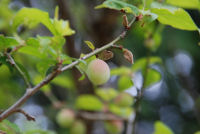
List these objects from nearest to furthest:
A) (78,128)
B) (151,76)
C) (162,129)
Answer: (162,129) → (151,76) → (78,128)

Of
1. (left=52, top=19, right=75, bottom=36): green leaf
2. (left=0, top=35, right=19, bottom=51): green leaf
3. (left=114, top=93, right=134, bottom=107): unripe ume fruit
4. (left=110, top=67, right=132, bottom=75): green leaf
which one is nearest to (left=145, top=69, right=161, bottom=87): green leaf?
(left=110, top=67, right=132, bottom=75): green leaf

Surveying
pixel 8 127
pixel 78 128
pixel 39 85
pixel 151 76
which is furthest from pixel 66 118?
pixel 39 85

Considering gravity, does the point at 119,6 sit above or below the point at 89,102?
above

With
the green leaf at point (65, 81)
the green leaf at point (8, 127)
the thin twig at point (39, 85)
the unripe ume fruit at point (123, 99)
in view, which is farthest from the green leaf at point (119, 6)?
the green leaf at point (65, 81)

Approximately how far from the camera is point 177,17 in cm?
70

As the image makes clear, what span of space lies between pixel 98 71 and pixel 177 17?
209 mm

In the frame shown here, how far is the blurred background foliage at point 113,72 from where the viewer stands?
172 centimetres

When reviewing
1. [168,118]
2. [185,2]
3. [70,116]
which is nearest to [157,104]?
[168,118]

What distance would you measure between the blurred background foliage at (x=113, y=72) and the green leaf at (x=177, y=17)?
58 cm

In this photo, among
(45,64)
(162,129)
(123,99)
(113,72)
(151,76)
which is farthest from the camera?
(123,99)

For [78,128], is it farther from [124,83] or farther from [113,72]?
[113,72]

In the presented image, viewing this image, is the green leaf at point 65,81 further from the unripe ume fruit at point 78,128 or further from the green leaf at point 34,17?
the green leaf at point 34,17

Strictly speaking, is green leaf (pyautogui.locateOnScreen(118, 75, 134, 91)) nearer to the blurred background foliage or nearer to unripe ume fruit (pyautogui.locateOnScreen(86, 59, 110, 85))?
the blurred background foliage

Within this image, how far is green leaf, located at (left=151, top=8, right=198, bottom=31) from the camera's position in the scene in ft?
2.24
